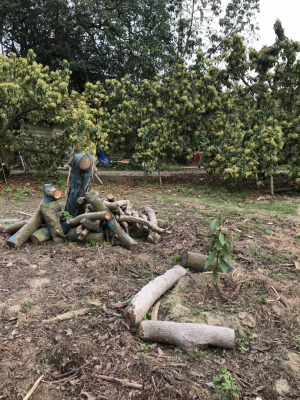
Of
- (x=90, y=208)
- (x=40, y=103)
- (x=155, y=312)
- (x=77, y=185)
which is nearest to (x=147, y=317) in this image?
(x=155, y=312)

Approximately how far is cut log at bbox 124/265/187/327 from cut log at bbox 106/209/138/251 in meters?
0.94

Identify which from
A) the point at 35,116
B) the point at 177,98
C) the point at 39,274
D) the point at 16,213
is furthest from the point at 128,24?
the point at 39,274

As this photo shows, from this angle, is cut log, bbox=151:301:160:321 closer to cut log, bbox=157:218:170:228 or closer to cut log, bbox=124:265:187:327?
cut log, bbox=124:265:187:327

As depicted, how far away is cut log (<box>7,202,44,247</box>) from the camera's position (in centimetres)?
483

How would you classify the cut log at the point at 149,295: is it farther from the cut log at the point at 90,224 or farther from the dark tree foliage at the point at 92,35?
the dark tree foliage at the point at 92,35

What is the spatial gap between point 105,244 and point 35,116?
7.86 m

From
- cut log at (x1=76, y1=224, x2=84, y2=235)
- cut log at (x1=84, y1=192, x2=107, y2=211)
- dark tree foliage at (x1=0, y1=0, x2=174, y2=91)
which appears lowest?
cut log at (x1=76, y1=224, x2=84, y2=235)

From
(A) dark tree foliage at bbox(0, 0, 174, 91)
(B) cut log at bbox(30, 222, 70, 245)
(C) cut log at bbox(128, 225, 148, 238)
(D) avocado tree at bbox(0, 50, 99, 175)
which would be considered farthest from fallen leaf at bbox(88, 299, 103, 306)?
(A) dark tree foliage at bbox(0, 0, 174, 91)

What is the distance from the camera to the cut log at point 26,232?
4.83 m

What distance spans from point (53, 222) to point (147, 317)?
2.46 m

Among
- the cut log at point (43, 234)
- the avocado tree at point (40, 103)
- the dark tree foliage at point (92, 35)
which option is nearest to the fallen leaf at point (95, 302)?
the cut log at point (43, 234)

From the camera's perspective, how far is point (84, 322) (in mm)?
3131

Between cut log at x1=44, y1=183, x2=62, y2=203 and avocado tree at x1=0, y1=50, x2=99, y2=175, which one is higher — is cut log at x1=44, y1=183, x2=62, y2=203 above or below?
below

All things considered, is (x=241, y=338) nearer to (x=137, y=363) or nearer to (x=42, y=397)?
(x=137, y=363)
